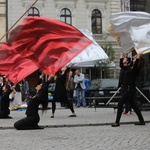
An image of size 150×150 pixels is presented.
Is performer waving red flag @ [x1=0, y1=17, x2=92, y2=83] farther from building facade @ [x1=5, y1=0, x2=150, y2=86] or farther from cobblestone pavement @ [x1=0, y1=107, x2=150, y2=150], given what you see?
building facade @ [x1=5, y1=0, x2=150, y2=86]

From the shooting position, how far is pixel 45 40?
42.6ft

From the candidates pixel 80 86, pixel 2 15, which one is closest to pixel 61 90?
pixel 80 86

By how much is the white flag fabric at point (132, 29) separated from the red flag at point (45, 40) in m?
2.59

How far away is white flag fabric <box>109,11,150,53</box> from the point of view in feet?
48.3

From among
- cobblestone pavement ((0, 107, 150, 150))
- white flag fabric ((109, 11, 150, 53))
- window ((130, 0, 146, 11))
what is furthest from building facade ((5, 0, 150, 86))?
cobblestone pavement ((0, 107, 150, 150))

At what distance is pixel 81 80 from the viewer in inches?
931

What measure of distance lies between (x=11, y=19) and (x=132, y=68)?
2979cm

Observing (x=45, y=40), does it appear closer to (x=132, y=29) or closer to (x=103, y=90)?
(x=132, y=29)

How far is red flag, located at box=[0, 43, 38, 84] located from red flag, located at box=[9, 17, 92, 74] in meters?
0.33

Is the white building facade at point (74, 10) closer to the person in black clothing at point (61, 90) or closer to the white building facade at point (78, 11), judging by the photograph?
the white building facade at point (78, 11)

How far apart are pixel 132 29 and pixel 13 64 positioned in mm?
4501

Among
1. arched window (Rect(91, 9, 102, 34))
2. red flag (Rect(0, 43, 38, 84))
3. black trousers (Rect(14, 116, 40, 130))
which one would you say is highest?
arched window (Rect(91, 9, 102, 34))

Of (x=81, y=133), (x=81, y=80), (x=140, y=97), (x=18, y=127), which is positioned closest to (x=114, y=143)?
(x=81, y=133)

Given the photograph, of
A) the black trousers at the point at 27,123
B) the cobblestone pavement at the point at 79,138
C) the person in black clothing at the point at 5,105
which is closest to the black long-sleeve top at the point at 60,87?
the person in black clothing at the point at 5,105
